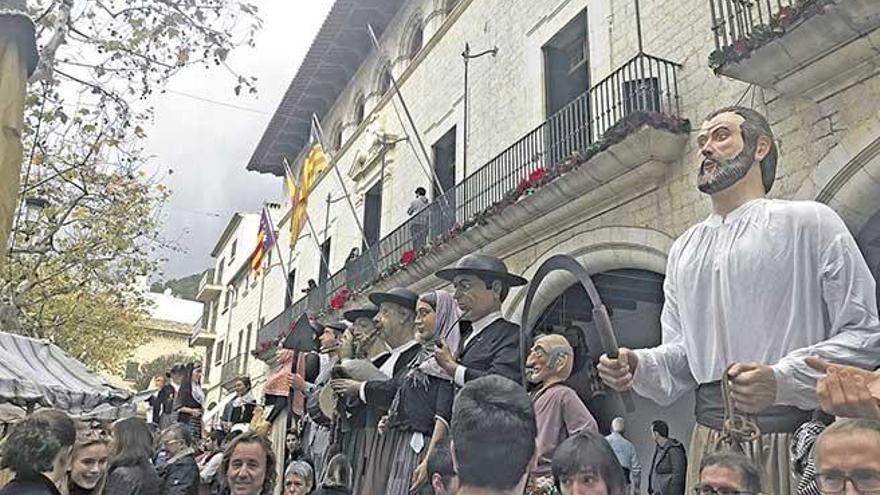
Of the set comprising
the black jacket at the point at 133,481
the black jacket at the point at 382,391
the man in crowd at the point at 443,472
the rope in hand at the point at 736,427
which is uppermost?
the black jacket at the point at 382,391

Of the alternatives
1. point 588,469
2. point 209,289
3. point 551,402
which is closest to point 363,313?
point 551,402

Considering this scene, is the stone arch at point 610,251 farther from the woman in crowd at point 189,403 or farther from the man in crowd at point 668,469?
the woman in crowd at point 189,403

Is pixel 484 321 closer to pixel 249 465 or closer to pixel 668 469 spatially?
pixel 249 465

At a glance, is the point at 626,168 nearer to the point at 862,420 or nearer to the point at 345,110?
the point at 862,420

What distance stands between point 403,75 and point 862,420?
15250mm

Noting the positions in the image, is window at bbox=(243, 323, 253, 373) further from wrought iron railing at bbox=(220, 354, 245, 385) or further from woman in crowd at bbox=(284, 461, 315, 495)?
woman in crowd at bbox=(284, 461, 315, 495)

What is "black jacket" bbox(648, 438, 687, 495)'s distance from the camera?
761 cm

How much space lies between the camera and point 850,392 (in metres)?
1.78

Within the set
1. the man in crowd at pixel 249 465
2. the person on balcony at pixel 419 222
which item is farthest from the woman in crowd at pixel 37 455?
the person on balcony at pixel 419 222

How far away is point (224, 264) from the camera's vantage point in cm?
3941

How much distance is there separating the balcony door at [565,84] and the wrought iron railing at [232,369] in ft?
67.8

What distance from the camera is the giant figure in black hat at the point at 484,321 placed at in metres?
3.73

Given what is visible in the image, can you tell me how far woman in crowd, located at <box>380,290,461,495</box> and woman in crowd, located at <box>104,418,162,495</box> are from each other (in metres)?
1.43

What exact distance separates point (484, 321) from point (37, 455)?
90.5 inches
